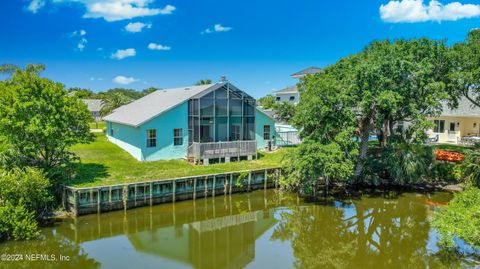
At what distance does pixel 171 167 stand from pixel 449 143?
26.1 metres

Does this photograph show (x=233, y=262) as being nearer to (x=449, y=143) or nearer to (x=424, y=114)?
(x=424, y=114)

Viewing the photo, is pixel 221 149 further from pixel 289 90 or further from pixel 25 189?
pixel 289 90

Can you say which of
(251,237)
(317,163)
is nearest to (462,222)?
(317,163)

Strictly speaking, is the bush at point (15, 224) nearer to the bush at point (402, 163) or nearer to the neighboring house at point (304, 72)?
the bush at point (402, 163)

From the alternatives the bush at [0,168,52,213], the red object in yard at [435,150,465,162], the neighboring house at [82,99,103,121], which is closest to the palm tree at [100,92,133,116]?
the neighboring house at [82,99,103,121]

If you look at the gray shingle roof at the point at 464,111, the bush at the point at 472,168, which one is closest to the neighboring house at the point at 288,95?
the gray shingle roof at the point at 464,111

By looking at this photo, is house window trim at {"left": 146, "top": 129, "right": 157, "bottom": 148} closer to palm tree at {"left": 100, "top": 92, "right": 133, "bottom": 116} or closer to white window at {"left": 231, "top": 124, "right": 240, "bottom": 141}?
white window at {"left": 231, "top": 124, "right": 240, "bottom": 141}

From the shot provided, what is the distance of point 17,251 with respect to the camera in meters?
13.8

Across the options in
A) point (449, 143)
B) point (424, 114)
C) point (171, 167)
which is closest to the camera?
point (424, 114)

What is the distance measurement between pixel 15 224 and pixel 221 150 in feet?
44.0

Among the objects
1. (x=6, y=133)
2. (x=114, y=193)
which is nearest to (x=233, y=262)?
(x=114, y=193)

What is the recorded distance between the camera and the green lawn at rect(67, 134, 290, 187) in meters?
20.4

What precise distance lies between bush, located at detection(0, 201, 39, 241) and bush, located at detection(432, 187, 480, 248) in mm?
15516

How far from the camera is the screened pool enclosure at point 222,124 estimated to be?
25.2 m
